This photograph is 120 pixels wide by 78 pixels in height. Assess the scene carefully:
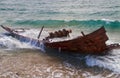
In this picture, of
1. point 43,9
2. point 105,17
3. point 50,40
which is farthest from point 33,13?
point 50,40

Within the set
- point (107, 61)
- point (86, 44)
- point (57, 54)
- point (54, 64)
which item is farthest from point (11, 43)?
point (107, 61)

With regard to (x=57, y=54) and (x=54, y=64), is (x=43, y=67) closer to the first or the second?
(x=54, y=64)

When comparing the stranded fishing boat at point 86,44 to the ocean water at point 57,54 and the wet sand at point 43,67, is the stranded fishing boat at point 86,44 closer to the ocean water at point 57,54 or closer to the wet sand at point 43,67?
the ocean water at point 57,54

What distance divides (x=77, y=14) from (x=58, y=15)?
2.00 metres

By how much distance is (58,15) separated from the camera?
2606 centimetres

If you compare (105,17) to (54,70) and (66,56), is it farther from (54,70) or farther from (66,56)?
(54,70)

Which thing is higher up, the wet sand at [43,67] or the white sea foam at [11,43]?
the white sea foam at [11,43]

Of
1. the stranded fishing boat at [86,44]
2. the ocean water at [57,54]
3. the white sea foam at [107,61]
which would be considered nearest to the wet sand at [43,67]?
the ocean water at [57,54]

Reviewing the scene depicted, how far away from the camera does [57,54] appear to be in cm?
1250

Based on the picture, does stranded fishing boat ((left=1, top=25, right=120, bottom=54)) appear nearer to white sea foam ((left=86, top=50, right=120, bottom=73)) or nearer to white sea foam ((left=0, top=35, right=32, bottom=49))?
white sea foam ((left=86, top=50, right=120, bottom=73))

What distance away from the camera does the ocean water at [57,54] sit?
10383 millimetres

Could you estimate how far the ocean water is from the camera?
10383mm

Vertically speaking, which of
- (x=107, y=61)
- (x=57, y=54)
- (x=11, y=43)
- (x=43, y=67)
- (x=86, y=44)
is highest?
(x=86, y=44)

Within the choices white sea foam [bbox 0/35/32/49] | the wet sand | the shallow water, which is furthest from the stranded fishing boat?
white sea foam [bbox 0/35/32/49]
